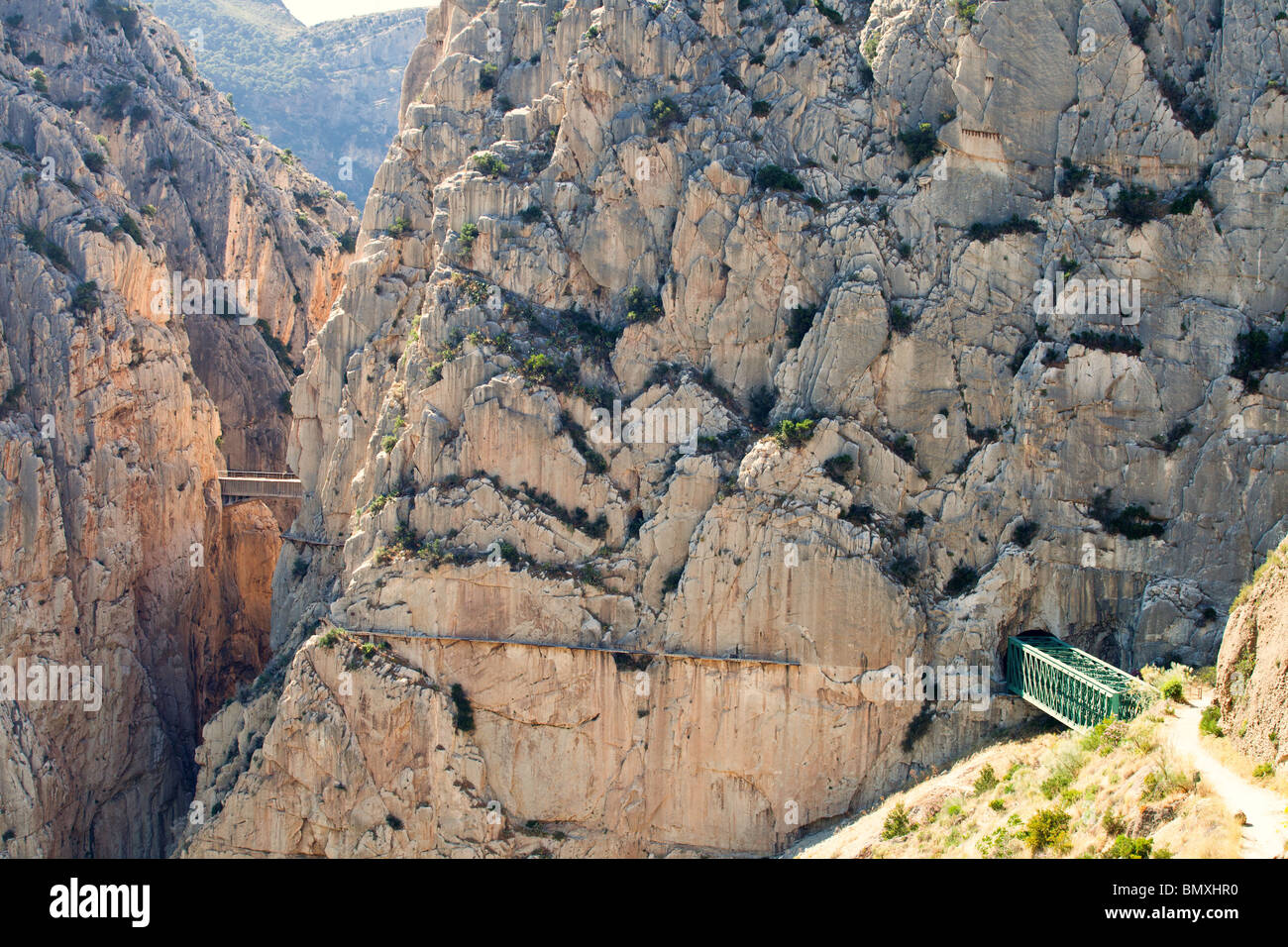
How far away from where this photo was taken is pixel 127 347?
7288 centimetres

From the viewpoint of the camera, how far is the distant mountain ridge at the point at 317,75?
17138 cm

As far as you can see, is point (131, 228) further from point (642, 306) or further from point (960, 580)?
point (960, 580)

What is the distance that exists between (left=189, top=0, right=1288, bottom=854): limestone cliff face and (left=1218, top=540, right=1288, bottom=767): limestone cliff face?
15.1 metres

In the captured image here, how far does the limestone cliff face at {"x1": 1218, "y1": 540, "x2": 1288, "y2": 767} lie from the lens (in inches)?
1182

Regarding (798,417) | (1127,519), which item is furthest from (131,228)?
(1127,519)

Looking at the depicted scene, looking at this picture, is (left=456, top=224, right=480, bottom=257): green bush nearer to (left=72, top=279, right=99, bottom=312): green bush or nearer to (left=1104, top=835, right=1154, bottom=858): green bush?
(left=72, top=279, right=99, bottom=312): green bush

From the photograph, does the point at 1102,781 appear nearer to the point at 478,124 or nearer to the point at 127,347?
the point at 478,124

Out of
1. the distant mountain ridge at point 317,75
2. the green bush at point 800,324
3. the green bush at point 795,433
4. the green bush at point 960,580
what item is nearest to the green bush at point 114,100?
the green bush at point 800,324

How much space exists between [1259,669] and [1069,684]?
14.5m

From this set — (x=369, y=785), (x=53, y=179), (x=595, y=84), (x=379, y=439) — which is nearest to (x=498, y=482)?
(x=379, y=439)

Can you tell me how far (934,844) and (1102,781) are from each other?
7.31 meters

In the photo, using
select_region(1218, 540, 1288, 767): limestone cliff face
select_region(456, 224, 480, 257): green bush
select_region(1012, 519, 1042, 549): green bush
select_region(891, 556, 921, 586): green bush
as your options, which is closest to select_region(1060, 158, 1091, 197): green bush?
select_region(1012, 519, 1042, 549): green bush

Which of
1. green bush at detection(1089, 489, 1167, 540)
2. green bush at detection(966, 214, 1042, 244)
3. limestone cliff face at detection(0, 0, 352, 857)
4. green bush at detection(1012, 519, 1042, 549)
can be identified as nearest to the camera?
green bush at detection(1089, 489, 1167, 540)

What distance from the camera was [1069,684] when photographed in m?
45.5
